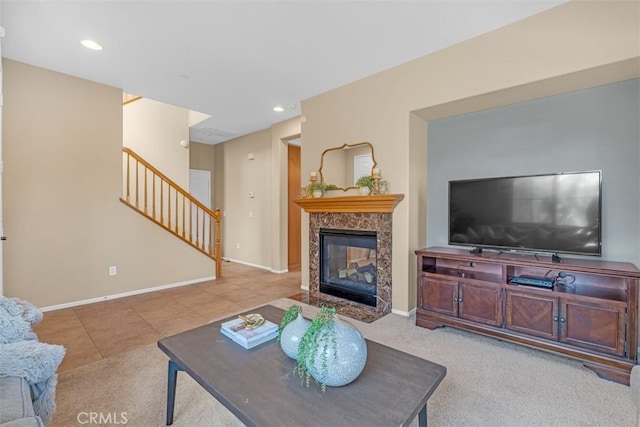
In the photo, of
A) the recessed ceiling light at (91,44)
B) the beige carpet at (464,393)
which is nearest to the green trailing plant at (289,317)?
the beige carpet at (464,393)

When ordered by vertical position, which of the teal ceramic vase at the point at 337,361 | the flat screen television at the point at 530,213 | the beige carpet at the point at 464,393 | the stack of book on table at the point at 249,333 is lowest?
the beige carpet at the point at 464,393

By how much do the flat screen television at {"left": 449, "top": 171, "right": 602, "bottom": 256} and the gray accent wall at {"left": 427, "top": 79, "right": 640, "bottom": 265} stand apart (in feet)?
0.95

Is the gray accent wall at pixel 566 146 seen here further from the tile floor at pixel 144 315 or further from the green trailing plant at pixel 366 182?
the tile floor at pixel 144 315

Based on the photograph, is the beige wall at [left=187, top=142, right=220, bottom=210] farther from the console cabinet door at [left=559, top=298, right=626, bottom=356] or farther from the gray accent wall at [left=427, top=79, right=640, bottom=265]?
the console cabinet door at [left=559, top=298, right=626, bottom=356]

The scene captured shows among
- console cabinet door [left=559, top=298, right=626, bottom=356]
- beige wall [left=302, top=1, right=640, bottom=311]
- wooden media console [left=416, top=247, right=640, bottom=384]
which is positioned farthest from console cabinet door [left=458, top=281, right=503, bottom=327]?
beige wall [left=302, top=1, right=640, bottom=311]

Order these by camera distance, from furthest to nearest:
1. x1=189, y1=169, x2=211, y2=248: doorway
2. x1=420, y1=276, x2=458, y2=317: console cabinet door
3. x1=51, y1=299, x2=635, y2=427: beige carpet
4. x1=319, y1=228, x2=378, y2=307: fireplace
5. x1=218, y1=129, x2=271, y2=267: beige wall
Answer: x1=189, y1=169, x2=211, y2=248: doorway
x1=218, y1=129, x2=271, y2=267: beige wall
x1=319, y1=228, x2=378, y2=307: fireplace
x1=420, y1=276, x2=458, y2=317: console cabinet door
x1=51, y1=299, x2=635, y2=427: beige carpet

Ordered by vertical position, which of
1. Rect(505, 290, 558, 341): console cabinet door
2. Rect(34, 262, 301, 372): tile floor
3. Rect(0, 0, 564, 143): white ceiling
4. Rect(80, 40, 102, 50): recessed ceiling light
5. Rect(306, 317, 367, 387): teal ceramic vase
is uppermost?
Rect(80, 40, 102, 50): recessed ceiling light

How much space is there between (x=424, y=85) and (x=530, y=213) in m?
1.59

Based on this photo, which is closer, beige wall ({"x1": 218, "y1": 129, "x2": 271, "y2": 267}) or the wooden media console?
the wooden media console

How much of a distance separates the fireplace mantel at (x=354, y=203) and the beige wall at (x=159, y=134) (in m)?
2.94

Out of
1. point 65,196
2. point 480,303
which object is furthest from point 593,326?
point 65,196

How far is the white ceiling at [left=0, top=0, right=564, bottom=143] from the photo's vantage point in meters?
2.33

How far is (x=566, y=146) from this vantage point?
8.66 ft

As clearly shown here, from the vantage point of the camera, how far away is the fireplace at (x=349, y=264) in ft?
11.5
